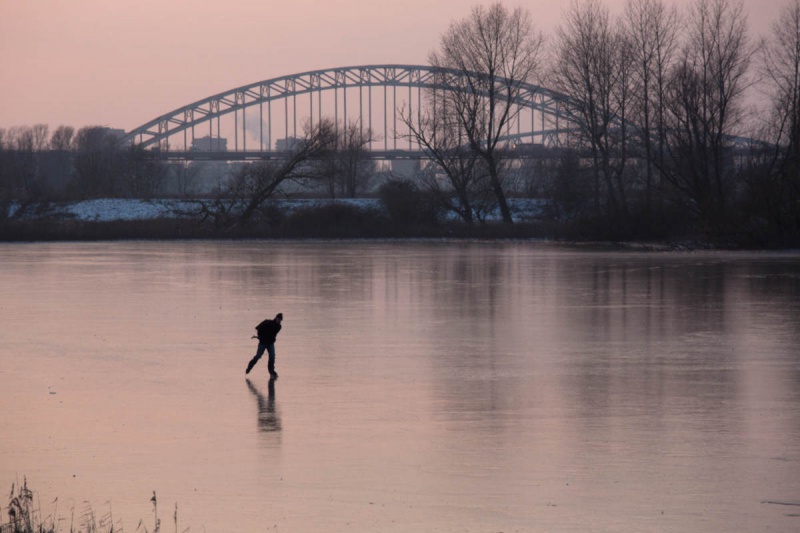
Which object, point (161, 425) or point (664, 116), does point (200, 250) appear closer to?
point (664, 116)

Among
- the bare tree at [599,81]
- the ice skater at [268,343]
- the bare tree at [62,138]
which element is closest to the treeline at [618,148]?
the bare tree at [599,81]

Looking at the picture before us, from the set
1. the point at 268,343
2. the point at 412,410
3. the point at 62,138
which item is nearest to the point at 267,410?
the point at 412,410

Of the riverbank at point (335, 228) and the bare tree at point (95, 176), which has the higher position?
the bare tree at point (95, 176)

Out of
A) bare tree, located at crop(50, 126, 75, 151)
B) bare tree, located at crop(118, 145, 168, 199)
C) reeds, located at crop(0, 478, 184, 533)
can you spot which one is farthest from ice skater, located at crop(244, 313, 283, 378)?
bare tree, located at crop(50, 126, 75, 151)

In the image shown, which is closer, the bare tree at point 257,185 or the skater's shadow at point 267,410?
the skater's shadow at point 267,410

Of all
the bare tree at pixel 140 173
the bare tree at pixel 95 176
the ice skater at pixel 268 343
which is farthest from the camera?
the bare tree at pixel 140 173

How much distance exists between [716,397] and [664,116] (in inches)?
1761

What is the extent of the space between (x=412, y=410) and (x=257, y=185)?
59.3 meters

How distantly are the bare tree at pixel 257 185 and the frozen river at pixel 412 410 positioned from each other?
42.5 m

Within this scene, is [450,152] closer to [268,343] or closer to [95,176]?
[95,176]

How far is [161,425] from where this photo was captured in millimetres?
11125

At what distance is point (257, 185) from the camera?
69.9 m

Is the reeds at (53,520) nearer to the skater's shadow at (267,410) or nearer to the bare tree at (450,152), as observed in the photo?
the skater's shadow at (267,410)

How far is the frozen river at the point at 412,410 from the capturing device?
8289 mm
